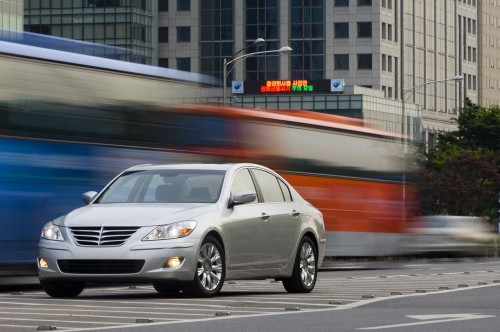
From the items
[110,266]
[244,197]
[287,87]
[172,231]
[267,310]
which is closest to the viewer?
[267,310]

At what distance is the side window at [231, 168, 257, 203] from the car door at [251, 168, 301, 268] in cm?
13

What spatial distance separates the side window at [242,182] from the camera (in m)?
18.8

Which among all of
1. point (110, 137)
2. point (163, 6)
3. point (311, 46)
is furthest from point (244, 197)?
point (163, 6)

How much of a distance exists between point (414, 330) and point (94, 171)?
38.8 feet

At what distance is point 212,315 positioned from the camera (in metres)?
15.0

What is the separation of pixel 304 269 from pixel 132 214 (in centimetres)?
298

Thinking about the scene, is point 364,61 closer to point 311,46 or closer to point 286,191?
point 311,46

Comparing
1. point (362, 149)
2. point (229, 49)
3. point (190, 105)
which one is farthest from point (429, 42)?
point (190, 105)

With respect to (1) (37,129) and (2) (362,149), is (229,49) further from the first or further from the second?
(1) (37,129)

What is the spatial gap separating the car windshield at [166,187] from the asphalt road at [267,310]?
1110 millimetres

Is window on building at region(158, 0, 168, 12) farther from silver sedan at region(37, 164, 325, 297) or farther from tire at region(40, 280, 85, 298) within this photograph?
tire at region(40, 280, 85, 298)

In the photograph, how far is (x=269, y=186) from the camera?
773 inches

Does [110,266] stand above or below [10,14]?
below

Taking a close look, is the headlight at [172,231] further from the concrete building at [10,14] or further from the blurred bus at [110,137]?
the concrete building at [10,14]
